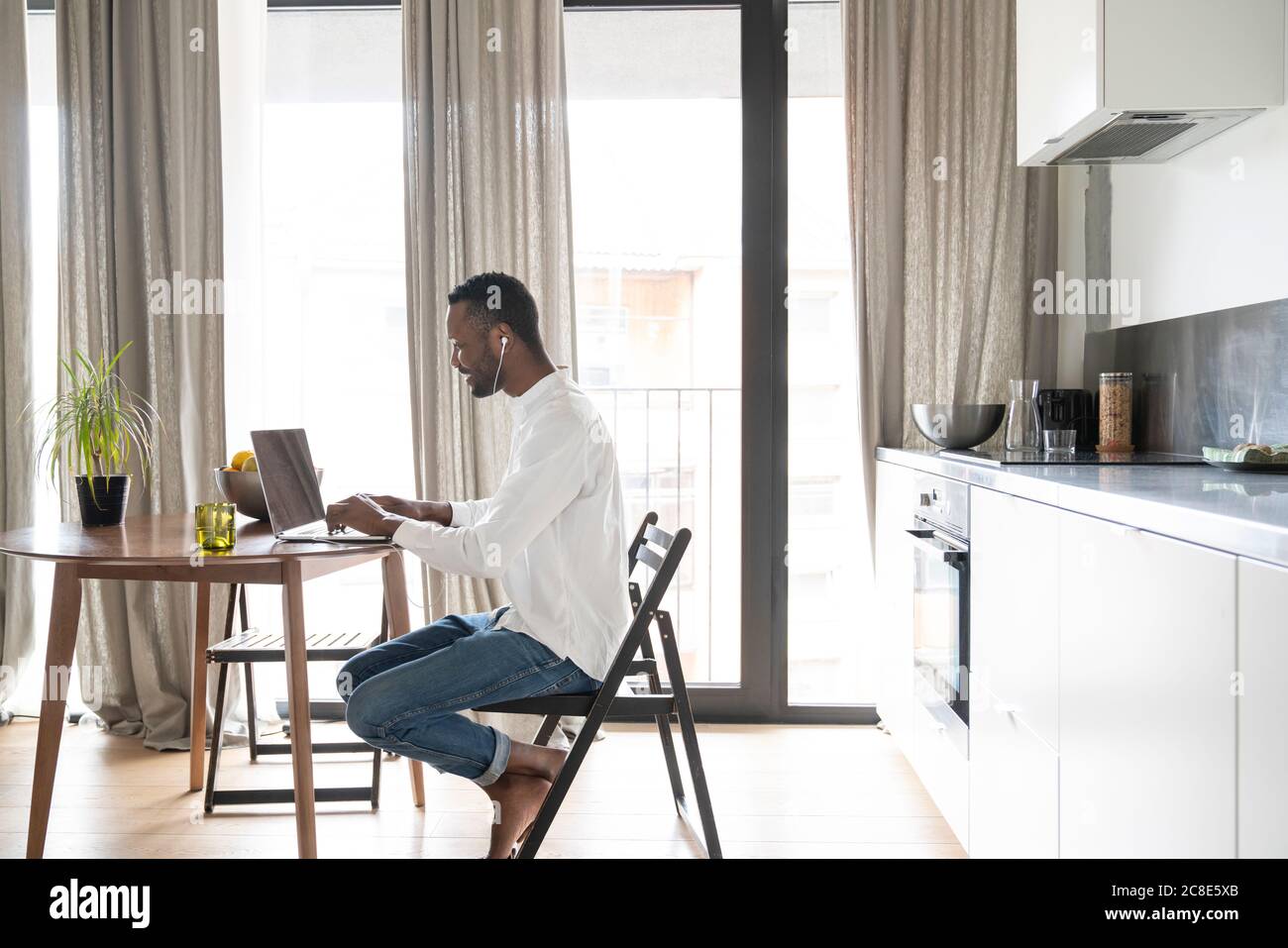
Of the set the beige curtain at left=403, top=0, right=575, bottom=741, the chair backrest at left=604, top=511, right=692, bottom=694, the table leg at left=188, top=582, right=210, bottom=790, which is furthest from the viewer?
the beige curtain at left=403, top=0, right=575, bottom=741

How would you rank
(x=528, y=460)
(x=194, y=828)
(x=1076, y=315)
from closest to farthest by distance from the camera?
(x=528, y=460), (x=194, y=828), (x=1076, y=315)

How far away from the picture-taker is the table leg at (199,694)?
2600mm

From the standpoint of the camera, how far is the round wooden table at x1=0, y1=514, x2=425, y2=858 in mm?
1938

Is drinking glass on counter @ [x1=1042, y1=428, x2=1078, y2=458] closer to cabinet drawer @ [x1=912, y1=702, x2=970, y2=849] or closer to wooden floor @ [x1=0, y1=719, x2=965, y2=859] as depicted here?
cabinet drawer @ [x1=912, y1=702, x2=970, y2=849]

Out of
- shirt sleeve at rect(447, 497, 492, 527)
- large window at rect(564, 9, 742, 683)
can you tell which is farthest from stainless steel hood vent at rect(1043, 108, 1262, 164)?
shirt sleeve at rect(447, 497, 492, 527)

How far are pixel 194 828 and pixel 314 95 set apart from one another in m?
2.33

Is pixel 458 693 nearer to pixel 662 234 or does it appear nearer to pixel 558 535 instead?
pixel 558 535

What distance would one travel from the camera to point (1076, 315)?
3.02 metres

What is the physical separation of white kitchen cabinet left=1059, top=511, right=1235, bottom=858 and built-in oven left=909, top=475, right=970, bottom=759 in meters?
0.56

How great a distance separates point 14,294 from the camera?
10.4 feet

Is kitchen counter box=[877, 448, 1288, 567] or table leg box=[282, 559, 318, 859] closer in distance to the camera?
kitchen counter box=[877, 448, 1288, 567]

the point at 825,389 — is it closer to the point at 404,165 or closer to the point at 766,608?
the point at 766,608

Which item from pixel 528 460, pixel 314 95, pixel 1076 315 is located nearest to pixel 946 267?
pixel 1076 315

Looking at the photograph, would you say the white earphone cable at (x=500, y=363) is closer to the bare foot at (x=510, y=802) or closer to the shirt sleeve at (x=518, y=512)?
the shirt sleeve at (x=518, y=512)
